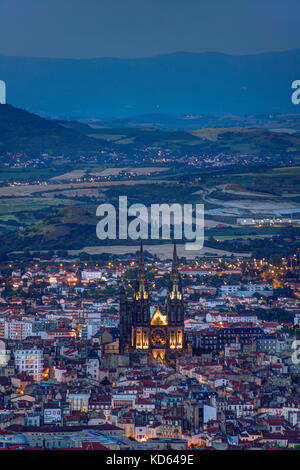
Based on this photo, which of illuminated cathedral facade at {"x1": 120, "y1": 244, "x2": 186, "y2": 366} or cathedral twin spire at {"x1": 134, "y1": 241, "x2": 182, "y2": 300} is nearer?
illuminated cathedral facade at {"x1": 120, "y1": 244, "x2": 186, "y2": 366}

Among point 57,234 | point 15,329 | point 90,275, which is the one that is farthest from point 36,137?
point 15,329

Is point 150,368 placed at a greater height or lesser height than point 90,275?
lesser

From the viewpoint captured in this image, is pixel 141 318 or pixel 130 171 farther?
pixel 130 171

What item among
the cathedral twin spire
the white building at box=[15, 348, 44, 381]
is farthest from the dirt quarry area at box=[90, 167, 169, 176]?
the white building at box=[15, 348, 44, 381]

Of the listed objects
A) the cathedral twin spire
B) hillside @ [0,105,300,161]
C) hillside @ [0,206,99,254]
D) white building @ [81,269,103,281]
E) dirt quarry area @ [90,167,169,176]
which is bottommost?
the cathedral twin spire

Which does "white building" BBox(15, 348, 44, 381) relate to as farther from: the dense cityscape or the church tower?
the church tower

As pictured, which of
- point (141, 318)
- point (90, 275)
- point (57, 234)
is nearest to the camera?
point (141, 318)

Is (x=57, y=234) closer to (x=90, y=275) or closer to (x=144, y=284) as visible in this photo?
(x=90, y=275)
